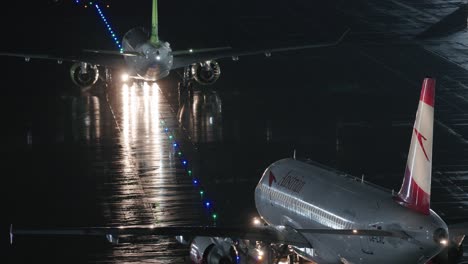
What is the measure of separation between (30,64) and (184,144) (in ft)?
99.3

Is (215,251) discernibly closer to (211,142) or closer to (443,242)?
(443,242)

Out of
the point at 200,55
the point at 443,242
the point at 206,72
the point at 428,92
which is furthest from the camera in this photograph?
the point at 206,72

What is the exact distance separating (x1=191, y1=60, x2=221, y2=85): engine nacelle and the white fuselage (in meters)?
38.0

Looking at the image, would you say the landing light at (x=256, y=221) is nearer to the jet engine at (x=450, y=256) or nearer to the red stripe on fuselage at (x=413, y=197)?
the jet engine at (x=450, y=256)

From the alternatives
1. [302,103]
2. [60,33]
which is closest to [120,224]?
[302,103]

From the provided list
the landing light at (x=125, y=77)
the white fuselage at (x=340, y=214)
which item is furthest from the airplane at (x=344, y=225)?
the landing light at (x=125, y=77)

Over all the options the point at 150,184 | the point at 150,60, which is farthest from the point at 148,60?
the point at 150,184

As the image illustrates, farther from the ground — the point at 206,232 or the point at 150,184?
the point at 150,184

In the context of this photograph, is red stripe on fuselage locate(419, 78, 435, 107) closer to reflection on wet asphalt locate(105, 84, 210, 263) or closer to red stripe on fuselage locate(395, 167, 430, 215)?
red stripe on fuselage locate(395, 167, 430, 215)

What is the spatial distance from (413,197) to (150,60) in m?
45.8

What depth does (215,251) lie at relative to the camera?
42.8m

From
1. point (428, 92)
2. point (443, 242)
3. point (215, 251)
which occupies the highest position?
point (428, 92)

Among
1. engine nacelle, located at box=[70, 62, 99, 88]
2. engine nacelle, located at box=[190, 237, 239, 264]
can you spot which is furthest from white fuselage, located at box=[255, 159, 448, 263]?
engine nacelle, located at box=[70, 62, 99, 88]

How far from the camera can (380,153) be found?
221 feet
